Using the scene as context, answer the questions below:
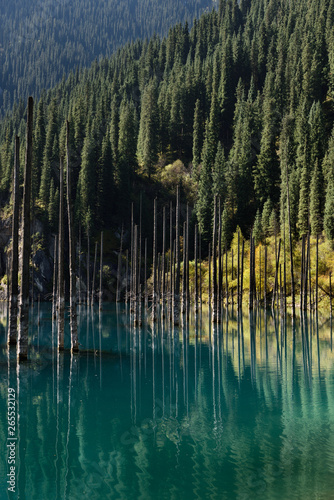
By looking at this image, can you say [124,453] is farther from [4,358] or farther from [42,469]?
[4,358]

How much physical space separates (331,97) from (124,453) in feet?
372

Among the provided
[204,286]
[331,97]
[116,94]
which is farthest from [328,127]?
[116,94]

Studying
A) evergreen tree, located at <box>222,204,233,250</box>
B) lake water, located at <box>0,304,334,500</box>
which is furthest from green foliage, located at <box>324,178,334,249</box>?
lake water, located at <box>0,304,334,500</box>

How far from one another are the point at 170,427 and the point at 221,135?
125863 mm

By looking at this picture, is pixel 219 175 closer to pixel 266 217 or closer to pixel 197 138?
pixel 266 217

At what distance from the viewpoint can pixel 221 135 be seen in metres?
131

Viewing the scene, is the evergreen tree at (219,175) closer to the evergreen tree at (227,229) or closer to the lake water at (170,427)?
the evergreen tree at (227,229)

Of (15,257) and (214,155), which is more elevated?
(214,155)

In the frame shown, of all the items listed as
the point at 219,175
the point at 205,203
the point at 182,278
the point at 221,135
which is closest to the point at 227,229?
the point at 205,203

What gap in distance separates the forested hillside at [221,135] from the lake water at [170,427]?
54.9 metres

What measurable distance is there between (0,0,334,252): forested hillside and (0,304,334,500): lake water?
180ft

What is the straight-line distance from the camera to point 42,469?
9.08 metres

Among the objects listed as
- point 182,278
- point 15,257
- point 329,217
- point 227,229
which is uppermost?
point 227,229

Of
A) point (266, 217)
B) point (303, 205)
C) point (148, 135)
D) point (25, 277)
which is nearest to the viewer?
point (25, 277)
